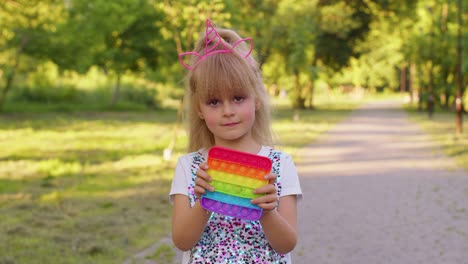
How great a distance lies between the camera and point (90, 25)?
32.6 meters

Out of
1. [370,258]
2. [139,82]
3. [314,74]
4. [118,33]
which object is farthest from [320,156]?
[139,82]

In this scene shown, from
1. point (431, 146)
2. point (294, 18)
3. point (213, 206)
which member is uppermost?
point (294, 18)

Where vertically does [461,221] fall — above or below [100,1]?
below

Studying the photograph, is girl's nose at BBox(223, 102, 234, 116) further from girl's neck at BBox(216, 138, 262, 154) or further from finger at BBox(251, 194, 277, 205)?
finger at BBox(251, 194, 277, 205)

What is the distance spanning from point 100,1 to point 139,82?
47.2ft

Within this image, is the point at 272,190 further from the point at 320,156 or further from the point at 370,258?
the point at 320,156

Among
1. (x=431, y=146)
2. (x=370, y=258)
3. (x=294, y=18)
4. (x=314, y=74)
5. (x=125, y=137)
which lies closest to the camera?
(x=370, y=258)

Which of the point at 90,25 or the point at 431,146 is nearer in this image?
the point at 431,146

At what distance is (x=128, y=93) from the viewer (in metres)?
46.0

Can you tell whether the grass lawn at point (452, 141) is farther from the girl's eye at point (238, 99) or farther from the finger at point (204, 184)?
the finger at point (204, 184)

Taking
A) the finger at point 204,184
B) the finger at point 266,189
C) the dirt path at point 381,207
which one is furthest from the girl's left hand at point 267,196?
the dirt path at point 381,207

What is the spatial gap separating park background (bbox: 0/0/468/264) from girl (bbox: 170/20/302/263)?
0.45 m

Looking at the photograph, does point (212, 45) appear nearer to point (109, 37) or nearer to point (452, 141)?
point (452, 141)

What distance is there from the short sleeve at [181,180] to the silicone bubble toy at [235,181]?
33cm
